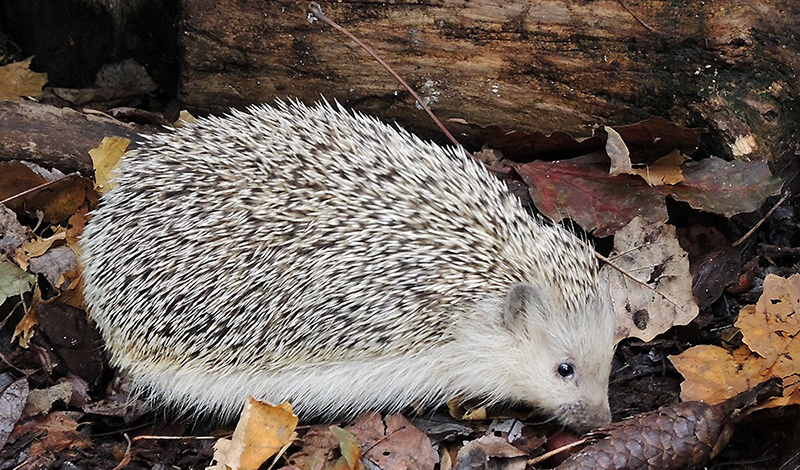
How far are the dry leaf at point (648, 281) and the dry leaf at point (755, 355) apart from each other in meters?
0.28

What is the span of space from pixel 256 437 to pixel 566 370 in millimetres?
1341

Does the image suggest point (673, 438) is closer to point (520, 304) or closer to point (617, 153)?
point (520, 304)

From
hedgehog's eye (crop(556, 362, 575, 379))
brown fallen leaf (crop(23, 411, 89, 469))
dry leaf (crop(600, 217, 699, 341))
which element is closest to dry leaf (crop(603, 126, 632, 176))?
dry leaf (crop(600, 217, 699, 341))

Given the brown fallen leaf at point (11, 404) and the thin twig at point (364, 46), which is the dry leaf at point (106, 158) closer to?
the brown fallen leaf at point (11, 404)

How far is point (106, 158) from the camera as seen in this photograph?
460 centimetres

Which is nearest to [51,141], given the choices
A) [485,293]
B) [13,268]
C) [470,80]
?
[13,268]

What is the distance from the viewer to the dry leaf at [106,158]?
15.0 feet

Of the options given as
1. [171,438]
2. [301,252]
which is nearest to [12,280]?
[171,438]

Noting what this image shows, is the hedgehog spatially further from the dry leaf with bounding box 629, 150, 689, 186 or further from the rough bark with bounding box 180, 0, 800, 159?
the rough bark with bounding box 180, 0, 800, 159

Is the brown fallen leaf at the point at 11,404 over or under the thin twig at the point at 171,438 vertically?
over

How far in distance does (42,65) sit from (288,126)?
2.65m

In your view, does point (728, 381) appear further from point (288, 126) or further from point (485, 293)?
point (288, 126)

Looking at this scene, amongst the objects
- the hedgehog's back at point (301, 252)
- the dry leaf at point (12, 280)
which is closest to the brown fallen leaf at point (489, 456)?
the hedgehog's back at point (301, 252)

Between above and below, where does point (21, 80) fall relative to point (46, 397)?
above
